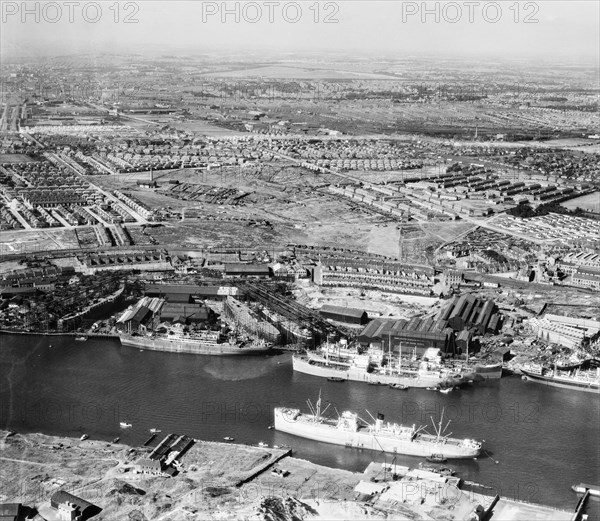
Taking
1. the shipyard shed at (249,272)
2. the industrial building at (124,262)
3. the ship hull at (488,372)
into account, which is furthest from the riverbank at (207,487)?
the industrial building at (124,262)

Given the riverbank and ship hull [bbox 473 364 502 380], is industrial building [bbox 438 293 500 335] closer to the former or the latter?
ship hull [bbox 473 364 502 380]

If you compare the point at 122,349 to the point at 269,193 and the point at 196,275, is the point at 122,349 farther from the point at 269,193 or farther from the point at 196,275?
the point at 269,193

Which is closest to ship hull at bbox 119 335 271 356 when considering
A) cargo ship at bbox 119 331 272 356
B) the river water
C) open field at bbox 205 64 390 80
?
cargo ship at bbox 119 331 272 356

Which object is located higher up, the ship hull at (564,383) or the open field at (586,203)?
the open field at (586,203)

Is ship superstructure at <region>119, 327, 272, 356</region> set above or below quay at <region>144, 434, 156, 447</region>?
above

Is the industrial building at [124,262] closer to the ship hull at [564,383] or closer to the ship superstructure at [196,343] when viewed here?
the ship superstructure at [196,343]

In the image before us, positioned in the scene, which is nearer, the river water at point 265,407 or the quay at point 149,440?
the river water at point 265,407

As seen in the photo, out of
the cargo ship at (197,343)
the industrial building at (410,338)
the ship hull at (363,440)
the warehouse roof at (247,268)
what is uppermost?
the warehouse roof at (247,268)
